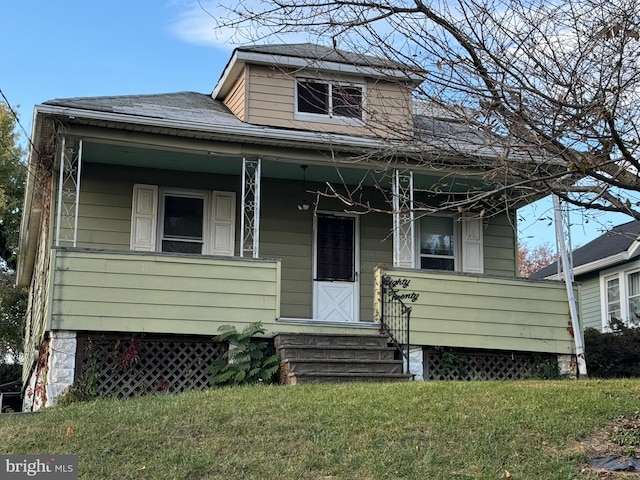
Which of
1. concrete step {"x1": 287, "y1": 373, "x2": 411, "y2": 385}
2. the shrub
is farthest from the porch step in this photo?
the shrub

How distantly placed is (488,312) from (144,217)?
5.56 meters

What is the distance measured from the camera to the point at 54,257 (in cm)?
1048

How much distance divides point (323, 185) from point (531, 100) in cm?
722

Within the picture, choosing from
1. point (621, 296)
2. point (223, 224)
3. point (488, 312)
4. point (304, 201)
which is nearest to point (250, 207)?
point (223, 224)

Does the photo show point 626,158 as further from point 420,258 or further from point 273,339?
point 420,258

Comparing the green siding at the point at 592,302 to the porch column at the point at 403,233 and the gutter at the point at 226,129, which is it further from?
the gutter at the point at 226,129

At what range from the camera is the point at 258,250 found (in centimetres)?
1230

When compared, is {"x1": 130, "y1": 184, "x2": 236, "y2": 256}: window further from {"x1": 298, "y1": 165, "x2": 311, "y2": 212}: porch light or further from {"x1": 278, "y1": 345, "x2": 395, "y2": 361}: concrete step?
{"x1": 278, "y1": 345, "x2": 395, "y2": 361}: concrete step

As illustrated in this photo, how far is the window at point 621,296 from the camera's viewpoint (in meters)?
19.8

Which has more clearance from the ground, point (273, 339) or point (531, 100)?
point (531, 100)

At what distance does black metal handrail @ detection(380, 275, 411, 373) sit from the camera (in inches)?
450

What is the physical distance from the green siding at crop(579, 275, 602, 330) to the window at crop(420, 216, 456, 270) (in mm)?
8658

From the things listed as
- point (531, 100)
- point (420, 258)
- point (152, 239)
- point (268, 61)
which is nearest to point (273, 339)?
point (152, 239)

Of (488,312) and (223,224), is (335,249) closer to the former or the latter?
(223,224)
